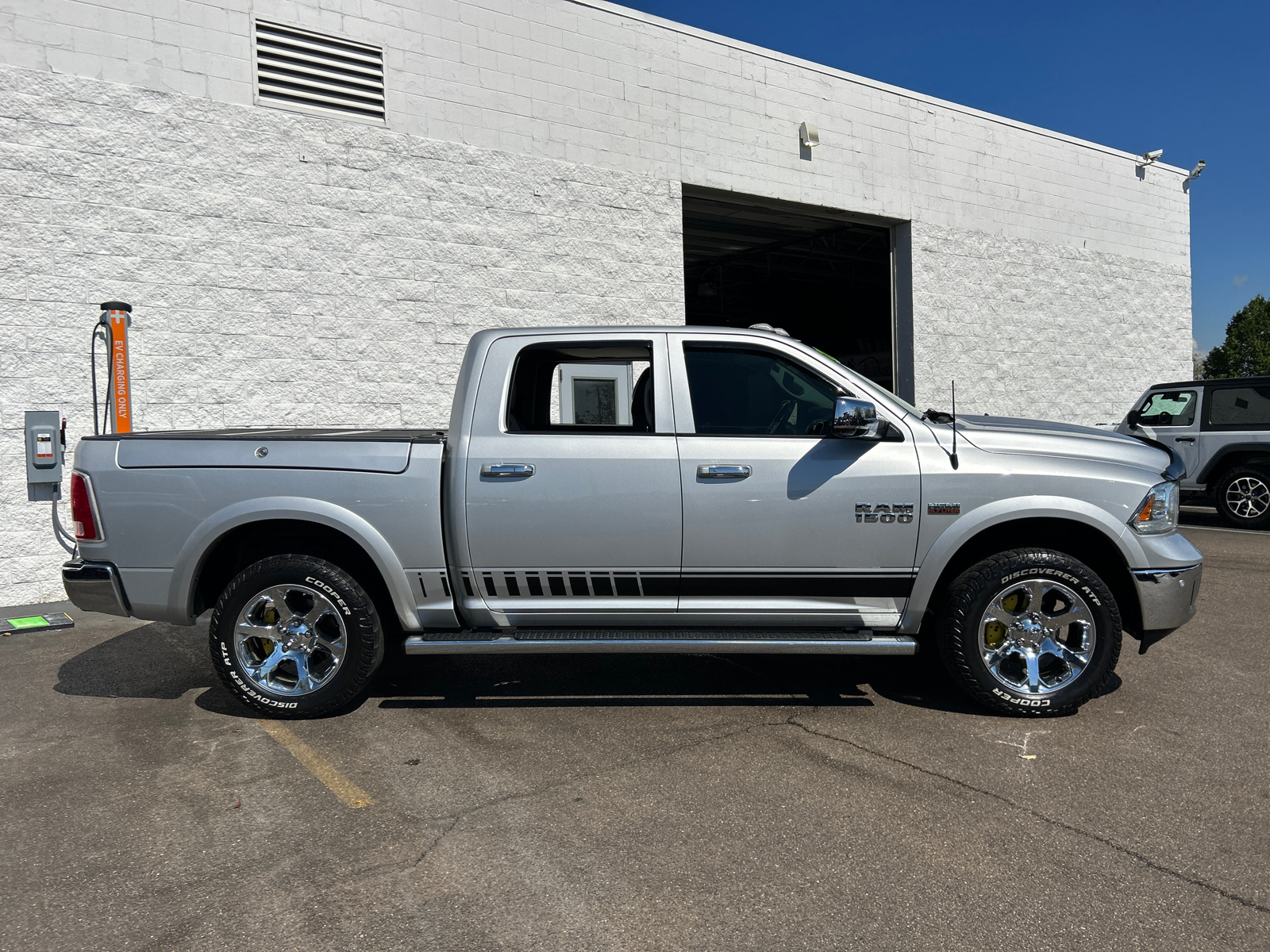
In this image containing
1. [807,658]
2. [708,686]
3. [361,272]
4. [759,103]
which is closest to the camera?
[708,686]

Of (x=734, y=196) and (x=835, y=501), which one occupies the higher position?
(x=734, y=196)

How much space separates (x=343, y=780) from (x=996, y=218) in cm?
1361

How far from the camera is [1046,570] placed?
14.3 ft

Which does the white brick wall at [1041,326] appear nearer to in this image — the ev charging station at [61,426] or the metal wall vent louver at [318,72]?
the metal wall vent louver at [318,72]

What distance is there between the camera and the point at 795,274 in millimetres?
23266

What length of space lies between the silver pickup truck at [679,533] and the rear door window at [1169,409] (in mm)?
8574

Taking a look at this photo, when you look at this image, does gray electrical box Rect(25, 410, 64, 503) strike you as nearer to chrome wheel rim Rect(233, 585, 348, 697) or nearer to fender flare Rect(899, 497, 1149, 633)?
chrome wheel rim Rect(233, 585, 348, 697)

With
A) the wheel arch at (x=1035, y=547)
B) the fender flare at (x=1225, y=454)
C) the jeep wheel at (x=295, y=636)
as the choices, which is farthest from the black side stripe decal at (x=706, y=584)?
the fender flare at (x=1225, y=454)

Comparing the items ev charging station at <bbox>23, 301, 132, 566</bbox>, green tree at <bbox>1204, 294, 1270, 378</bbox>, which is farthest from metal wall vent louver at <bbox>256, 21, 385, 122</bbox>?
green tree at <bbox>1204, 294, 1270, 378</bbox>

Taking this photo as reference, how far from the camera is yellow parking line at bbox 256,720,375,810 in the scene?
3.68 metres

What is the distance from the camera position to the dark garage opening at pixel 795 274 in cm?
1514

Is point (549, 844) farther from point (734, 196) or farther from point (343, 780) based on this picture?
point (734, 196)

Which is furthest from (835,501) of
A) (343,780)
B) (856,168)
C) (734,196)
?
(856,168)

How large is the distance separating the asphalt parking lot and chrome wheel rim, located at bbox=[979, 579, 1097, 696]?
23 centimetres
